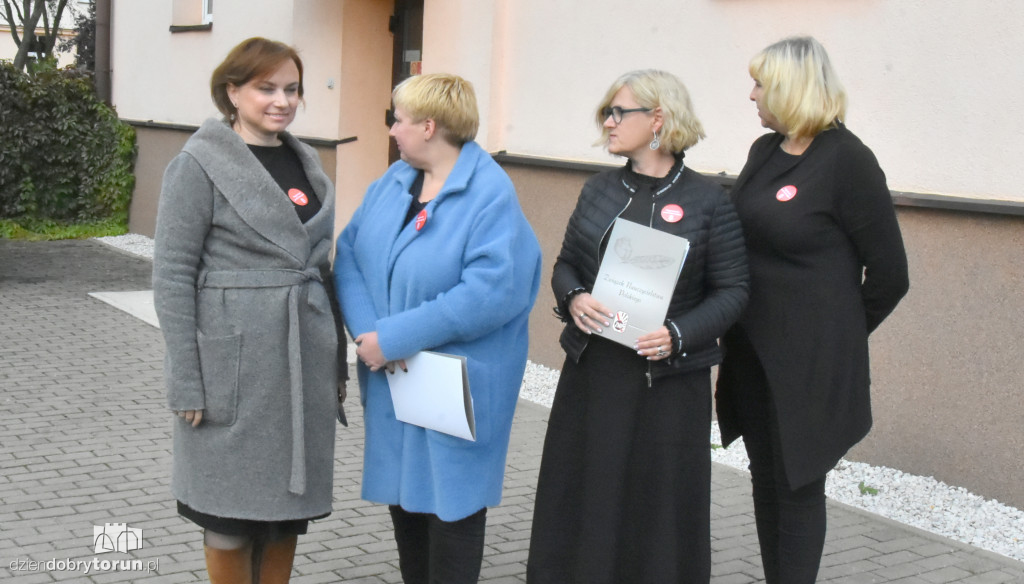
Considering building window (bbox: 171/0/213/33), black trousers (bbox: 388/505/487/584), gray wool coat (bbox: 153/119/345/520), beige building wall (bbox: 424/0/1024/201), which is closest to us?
gray wool coat (bbox: 153/119/345/520)

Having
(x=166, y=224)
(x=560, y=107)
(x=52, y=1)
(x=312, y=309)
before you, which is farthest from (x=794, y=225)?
(x=52, y=1)

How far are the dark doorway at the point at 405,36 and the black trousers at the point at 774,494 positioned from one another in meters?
6.89

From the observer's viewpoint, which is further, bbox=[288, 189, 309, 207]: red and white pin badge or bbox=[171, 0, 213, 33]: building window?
bbox=[171, 0, 213, 33]: building window

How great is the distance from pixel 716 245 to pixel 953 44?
8.73 feet

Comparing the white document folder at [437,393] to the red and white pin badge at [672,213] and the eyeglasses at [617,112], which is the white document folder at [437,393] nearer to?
the red and white pin badge at [672,213]

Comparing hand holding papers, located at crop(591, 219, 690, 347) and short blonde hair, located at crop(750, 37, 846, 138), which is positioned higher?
short blonde hair, located at crop(750, 37, 846, 138)

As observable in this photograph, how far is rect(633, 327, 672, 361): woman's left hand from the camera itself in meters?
3.28

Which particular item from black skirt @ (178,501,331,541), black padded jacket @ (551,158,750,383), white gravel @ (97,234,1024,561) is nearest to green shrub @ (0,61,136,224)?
white gravel @ (97,234,1024,561)

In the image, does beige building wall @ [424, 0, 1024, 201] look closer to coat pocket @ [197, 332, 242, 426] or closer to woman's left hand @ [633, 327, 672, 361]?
woman's left hand @ [633, 327, 672, 361]

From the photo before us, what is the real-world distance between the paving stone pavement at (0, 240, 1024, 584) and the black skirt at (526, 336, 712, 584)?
833mm

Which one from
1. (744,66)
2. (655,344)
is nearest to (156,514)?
(655,344)

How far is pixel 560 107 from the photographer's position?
25.2ft

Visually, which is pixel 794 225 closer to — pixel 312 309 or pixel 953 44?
pixel 312 309

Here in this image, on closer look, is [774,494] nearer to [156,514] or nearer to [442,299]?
[442,299]
